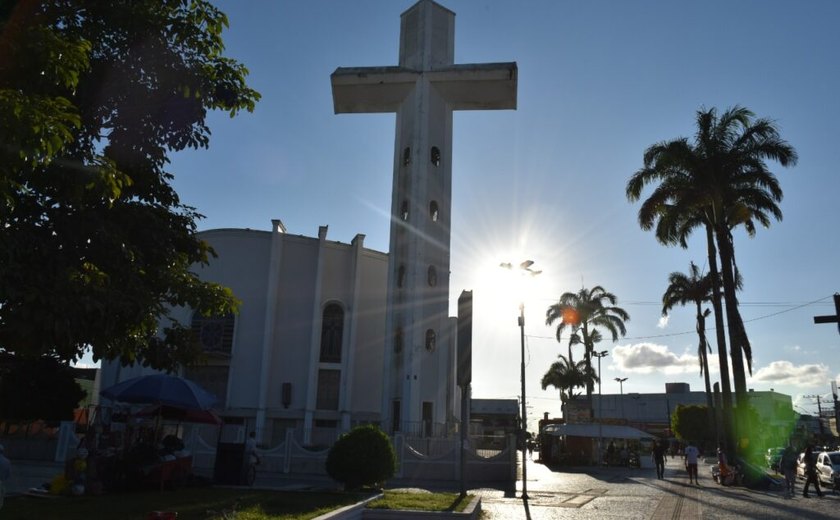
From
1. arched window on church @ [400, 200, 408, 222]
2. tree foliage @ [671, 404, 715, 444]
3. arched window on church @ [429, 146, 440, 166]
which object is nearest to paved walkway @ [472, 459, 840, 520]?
arched window on church @ [400, 200, 408, 222]

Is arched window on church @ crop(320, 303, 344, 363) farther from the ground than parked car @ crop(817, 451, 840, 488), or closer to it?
farther from the ground

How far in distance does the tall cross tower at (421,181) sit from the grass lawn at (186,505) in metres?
14.1

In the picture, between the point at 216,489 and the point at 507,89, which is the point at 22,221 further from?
the point at 507,89

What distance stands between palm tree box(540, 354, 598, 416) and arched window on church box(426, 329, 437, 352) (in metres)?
24.3

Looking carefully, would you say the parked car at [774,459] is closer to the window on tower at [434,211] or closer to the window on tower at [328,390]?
the window on tower at [434,211]

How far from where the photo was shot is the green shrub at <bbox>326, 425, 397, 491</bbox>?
559 inches

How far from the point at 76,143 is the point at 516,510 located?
11052mm

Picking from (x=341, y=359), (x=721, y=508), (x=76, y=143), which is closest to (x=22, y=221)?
(x=76, y=143)

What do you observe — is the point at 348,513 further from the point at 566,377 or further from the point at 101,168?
the point at 566,377

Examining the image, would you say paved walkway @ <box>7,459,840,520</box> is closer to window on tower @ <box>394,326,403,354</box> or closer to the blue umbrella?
the blue umbrella

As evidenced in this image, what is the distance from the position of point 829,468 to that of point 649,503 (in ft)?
36.9

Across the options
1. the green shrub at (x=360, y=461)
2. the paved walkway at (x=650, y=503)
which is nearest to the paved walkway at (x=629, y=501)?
the paved walkway at (x=650, y=503)

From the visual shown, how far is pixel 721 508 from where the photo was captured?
48.2ft

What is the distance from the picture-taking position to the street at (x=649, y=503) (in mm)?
13359
